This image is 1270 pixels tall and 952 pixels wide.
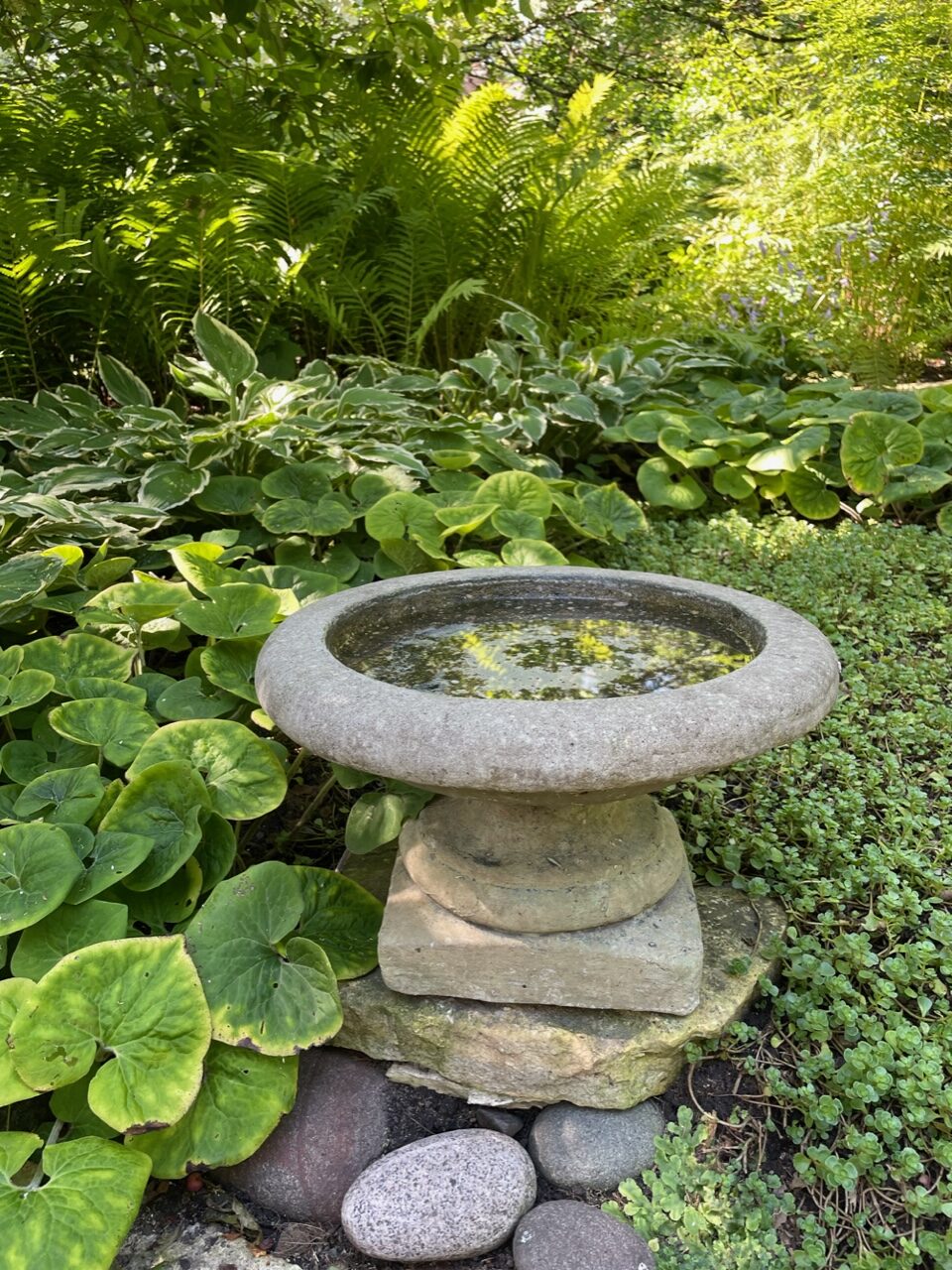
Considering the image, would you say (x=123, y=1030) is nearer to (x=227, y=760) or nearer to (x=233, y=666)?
(x=227, y=760)

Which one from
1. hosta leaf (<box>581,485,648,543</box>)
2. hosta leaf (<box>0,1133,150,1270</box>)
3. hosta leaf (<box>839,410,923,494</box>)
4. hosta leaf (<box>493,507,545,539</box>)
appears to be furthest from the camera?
hosta leaf (<box>839,410,923,494</box>)

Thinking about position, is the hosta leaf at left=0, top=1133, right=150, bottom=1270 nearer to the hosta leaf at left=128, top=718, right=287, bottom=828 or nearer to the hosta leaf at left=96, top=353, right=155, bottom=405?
the hosta leaf at left=128, top=718, right=287, bottom=828

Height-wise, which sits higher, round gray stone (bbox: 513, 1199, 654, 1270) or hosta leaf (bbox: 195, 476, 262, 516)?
hosta leaf (bbox: 195, 476, 262, 516)

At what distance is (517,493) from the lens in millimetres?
2539

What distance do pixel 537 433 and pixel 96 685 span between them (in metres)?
1.83

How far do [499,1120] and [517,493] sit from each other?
163 centimetres

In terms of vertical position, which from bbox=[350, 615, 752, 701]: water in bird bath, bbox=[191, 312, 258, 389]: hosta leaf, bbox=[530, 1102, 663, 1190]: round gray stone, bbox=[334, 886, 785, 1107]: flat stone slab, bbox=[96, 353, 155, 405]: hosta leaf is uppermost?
bbox=[191, 312, 258, 389]: hosta leaf

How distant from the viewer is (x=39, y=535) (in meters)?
2.18

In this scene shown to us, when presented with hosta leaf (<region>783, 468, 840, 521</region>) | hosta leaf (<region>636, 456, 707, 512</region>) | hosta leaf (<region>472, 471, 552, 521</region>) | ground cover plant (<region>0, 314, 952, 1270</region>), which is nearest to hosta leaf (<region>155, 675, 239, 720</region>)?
ground cover plant (<region>0, 314, 952, 1270</region>)

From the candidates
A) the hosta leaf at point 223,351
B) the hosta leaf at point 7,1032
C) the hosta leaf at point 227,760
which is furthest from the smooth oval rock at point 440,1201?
the hosta leaf at point 223,351

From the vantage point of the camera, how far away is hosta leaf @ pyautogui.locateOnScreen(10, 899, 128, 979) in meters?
1.34

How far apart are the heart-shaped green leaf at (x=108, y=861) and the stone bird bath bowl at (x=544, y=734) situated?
34 cm

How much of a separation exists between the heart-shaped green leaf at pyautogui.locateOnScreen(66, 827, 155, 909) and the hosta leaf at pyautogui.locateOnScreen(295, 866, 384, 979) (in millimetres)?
269

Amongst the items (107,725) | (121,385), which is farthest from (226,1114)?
(121,385)
